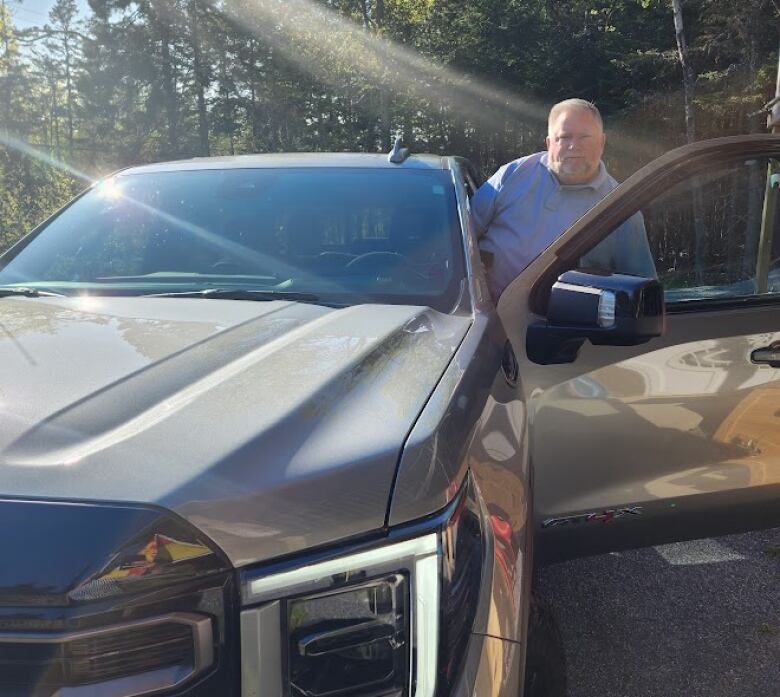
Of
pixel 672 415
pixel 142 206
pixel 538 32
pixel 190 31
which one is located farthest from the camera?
pixel 190 31

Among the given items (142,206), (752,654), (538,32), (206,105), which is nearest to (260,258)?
(142,206)

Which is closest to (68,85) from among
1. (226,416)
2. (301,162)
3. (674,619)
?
(301,162)

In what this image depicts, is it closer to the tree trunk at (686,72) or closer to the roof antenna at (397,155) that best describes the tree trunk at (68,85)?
the tree trunk at (686,72)

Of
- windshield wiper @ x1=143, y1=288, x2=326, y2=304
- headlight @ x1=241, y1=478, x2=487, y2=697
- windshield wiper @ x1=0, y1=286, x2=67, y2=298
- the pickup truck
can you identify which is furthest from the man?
headlight @ x1=241, y1=478, x2=487, y2=697

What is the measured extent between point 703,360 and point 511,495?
1.19m

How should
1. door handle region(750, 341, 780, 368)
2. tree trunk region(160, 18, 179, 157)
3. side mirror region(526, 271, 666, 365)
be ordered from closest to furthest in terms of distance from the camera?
1. side mirror region(526, 271, 666, 365)
2. door handle region(750, 341, 780, 368)
3. tree trunk region(160, 18, 179, 157)

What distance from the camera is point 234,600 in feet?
3.26

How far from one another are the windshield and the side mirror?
0.30m

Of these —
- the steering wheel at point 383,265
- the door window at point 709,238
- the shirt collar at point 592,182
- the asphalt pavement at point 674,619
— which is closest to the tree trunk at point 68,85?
the shirt collar at point 592,182

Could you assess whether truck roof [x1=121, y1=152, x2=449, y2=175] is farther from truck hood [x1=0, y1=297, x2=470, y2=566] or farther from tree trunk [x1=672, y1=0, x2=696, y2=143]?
tree trunk [x1=672, y1=0, x2=696, y2=143]

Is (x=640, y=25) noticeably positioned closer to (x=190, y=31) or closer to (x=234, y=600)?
(x=190, y=31)

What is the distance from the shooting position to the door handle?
2.49 m

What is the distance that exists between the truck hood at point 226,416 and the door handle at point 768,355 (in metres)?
1.19

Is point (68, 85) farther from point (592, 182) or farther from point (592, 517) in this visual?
point (592, 517)
